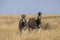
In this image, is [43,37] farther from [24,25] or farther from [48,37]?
Result: [24,25]

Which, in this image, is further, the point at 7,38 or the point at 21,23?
the point at 21,23

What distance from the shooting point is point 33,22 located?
66.9 feet

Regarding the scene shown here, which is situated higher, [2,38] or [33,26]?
[2,38]

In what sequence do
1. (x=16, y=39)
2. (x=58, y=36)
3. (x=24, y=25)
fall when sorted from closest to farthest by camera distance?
1. (x=16, y=39)
2. (x=58, y=36)
3. (x=24, y=25)

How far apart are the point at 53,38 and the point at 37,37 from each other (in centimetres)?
81

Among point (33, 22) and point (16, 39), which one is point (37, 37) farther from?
point (33, 22)

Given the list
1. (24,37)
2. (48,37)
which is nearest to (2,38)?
(24,37)

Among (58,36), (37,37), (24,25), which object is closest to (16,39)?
(37,37)

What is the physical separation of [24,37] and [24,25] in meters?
6.33

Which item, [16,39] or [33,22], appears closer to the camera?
[16,39]

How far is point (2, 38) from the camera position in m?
12.3

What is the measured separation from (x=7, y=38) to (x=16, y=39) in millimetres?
444

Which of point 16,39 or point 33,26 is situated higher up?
point 16,39

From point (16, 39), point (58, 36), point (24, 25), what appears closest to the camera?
point (16, 39)
